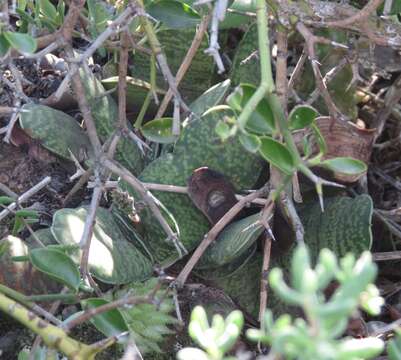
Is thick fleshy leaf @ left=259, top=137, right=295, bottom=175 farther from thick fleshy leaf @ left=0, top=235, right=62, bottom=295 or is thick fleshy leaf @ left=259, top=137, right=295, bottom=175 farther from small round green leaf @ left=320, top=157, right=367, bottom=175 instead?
thick fleshy leaf @ left=0, top=235, right=62, bottom=295

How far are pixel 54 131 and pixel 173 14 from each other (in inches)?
12.0

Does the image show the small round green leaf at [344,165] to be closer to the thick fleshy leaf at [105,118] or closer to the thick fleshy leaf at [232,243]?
the thick fleshy leaf at [232,243]

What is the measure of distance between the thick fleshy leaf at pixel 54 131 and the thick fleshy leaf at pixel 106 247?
0.40 ft

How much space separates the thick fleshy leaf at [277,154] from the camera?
2.67 ft

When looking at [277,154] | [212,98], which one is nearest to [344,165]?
[277,154]

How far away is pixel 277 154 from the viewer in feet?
2.68

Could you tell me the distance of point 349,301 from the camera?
403 millimetres

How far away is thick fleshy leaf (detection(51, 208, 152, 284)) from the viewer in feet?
3.43

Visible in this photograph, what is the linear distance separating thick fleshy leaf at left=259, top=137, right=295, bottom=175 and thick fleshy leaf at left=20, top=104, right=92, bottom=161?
1.63 feet

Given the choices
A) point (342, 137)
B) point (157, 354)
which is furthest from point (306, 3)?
point (157, 354)

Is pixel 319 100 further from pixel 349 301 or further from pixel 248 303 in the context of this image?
pixel 349 301

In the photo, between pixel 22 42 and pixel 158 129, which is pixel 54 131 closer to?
pixel 158 129

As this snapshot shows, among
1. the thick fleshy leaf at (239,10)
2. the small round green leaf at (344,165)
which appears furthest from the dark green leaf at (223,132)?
the thick fleshy leaf at (239,10)

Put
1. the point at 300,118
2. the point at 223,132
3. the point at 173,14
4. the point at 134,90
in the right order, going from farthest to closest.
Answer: the point at 134,90 → the point at 173,14 → the point at 300,118 → the point at 223,132
